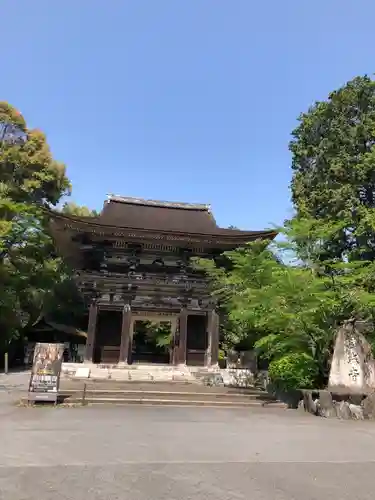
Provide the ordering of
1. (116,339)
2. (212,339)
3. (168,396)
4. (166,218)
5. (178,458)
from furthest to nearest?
(166,218) → (116,339) → (212,339) → (168,396) → (178,458)

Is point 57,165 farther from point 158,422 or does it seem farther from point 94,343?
point 158,422

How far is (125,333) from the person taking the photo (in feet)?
63.6

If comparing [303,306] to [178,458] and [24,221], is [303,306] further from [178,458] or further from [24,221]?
[24,221]

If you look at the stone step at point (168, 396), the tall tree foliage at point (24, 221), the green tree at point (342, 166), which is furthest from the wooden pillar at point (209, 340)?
the tall tree foliage at point (24, 221)

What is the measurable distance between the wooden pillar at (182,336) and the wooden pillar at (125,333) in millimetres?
2551

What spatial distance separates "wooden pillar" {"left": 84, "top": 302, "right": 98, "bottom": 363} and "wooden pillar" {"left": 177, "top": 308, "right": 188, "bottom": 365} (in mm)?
4259

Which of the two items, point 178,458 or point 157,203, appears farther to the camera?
point 157,203

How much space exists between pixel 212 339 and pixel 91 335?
19.8 ft

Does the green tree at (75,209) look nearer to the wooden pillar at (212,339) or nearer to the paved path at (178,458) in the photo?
the wooden pillar at (212,339)

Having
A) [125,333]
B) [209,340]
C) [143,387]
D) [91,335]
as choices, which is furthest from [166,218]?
[143,387]

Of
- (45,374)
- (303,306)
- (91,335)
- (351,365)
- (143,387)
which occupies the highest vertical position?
(303,306)

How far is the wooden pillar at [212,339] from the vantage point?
766 inches

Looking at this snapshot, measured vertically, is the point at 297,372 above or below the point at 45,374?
above

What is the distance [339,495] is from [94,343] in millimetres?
16516
